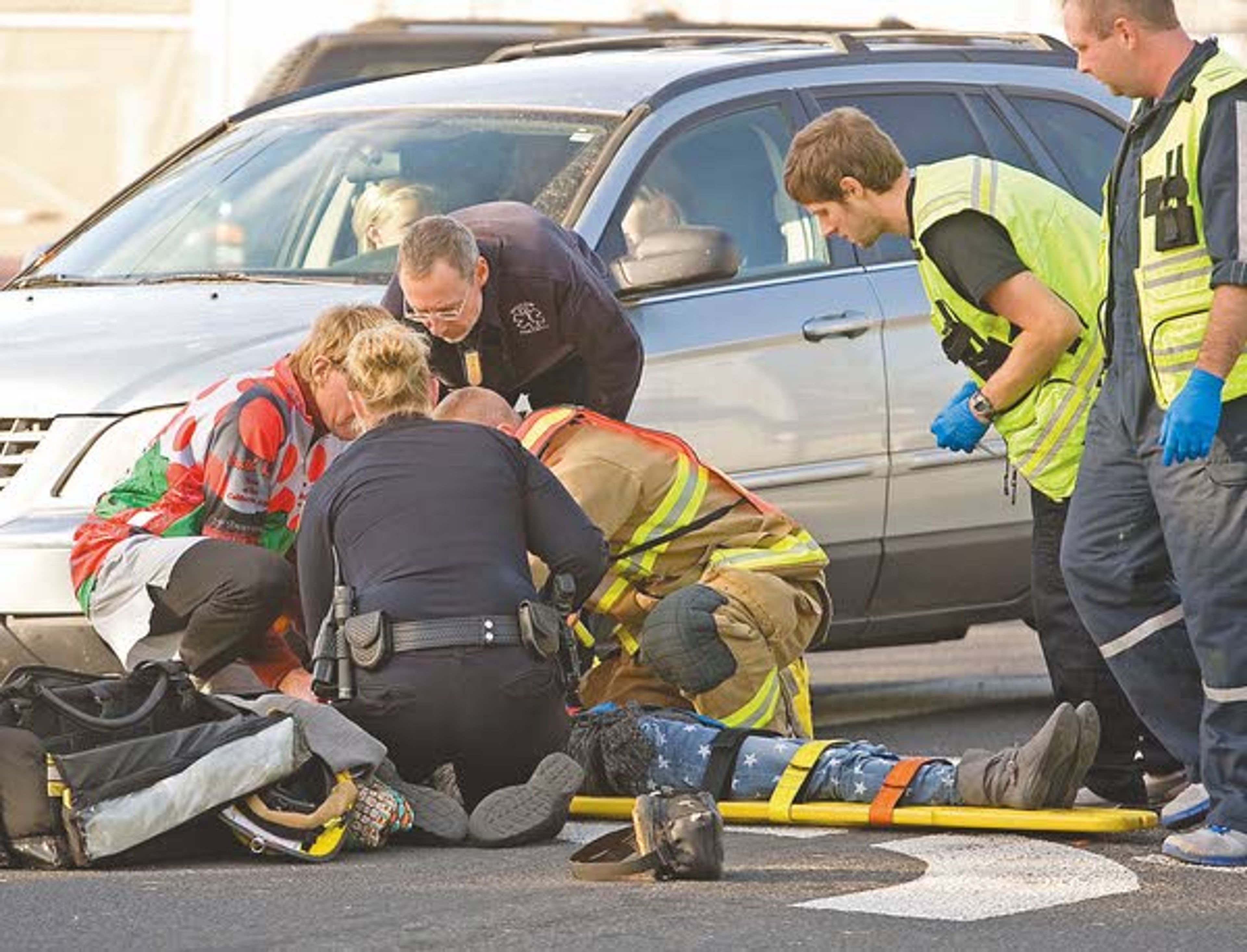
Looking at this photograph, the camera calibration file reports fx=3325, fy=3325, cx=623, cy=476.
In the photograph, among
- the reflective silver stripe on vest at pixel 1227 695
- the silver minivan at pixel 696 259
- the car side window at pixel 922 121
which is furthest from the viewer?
the car side window at pixel 922 121

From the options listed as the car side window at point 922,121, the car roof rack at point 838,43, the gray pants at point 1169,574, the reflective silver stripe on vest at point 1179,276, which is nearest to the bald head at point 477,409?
the gray pants at point 1169,574

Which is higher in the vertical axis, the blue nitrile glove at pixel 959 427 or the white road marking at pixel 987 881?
the blue nitrile glove at pixel 959 427

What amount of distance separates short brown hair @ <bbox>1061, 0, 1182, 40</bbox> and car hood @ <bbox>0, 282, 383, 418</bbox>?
239cm

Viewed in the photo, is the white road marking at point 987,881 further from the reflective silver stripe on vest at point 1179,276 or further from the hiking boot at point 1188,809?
the reflective silver stripe on vest at point 1179,276

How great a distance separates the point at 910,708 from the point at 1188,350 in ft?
12.5

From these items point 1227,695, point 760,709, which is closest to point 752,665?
point 760,709

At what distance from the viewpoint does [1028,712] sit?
10.1m

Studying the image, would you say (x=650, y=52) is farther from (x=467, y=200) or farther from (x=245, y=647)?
(x=245, y=647)

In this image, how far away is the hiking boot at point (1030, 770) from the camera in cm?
679

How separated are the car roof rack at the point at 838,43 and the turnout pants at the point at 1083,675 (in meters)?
2.65

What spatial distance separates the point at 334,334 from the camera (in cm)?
759

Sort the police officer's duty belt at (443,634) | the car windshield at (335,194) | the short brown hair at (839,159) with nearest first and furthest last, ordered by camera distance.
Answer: the police officer's duty belt at (443,634), the short brown hair at (839,159), the car windshield at (335,194)

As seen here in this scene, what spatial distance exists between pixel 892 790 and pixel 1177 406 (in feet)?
3.62

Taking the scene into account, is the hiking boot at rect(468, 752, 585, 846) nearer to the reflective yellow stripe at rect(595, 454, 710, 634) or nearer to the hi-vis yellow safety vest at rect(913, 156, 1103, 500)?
the reflective yellow stripe at rect(595, 454, 710, 634)
